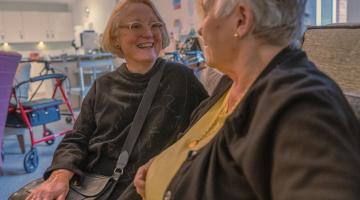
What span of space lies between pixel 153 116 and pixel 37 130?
12.9 feet

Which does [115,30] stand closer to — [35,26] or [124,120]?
[124,120]

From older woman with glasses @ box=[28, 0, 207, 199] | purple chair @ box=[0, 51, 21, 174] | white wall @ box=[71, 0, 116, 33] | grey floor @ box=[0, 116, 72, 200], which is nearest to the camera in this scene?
older woman with glasses @ box=[28, 0, 207, 199]

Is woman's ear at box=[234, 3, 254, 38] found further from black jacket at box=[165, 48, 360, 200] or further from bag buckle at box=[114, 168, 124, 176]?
bag buckle at box=[114, 168, 124, 176]

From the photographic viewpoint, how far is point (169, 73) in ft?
4.36

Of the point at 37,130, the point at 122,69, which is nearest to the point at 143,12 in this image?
the point at 122,69

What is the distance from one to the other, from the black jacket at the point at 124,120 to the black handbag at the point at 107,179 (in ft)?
0.06

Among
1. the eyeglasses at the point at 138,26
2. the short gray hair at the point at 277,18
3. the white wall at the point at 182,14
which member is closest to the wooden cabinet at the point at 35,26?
the white wall at the point at 182,14

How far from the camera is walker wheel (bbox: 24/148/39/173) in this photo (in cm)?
301

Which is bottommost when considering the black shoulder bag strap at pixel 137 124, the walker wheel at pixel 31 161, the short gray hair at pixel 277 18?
the walker wheel at pixel 31 161

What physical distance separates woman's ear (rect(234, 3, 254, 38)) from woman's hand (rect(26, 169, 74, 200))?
81 cm

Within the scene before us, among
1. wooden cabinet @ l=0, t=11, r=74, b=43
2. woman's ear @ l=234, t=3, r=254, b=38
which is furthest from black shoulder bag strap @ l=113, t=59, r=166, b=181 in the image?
wooden cabinet @ l=0, t=11, r=74, b=43

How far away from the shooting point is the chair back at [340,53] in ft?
2.82

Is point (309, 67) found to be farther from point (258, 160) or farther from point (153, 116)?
point (153, 116)

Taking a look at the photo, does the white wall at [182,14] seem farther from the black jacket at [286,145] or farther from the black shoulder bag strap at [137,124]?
the black jacket at [286,145]
